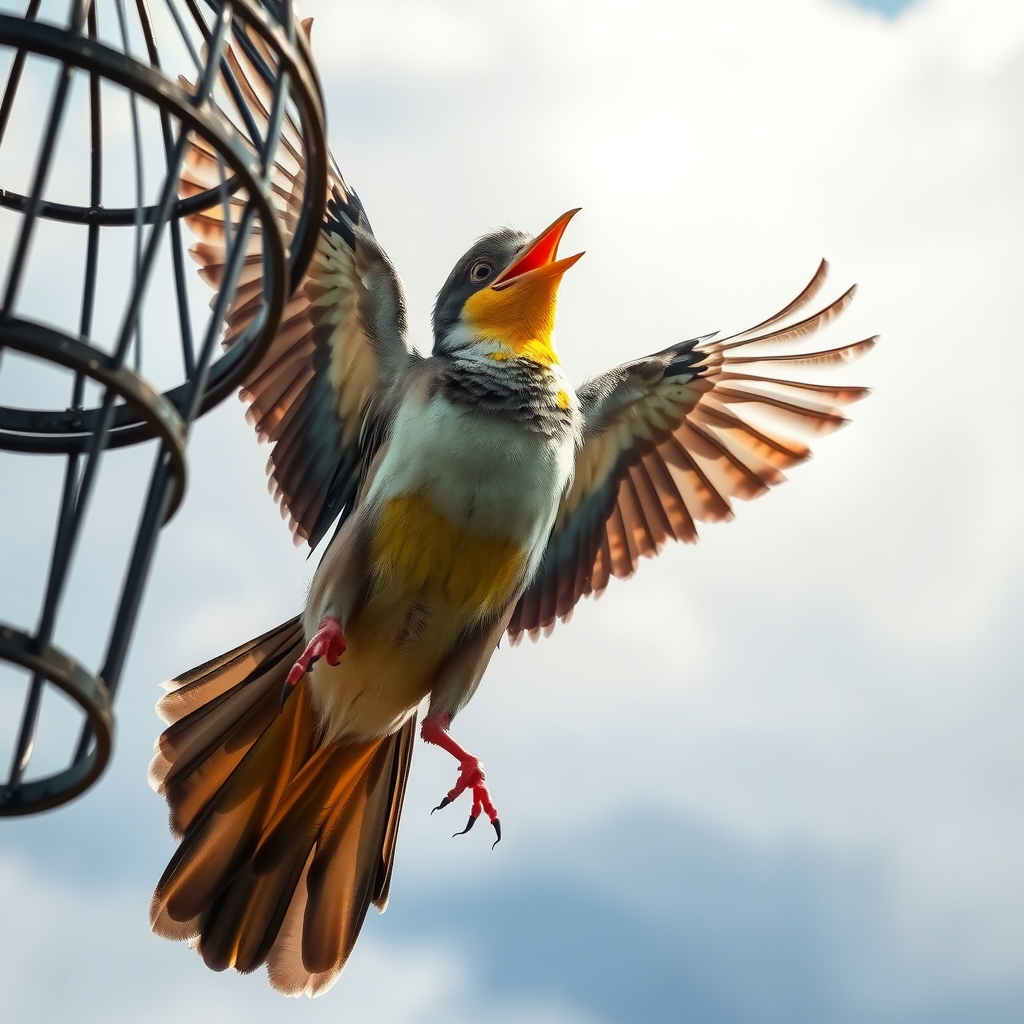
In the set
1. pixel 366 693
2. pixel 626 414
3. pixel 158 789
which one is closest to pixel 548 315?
pixel 626 414

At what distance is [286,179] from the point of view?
5.73 m

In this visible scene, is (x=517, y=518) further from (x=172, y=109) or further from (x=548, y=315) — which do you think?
(x=172, y=109)

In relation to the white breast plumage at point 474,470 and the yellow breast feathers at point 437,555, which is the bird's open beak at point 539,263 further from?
the yellow breast feathers at point 437,555

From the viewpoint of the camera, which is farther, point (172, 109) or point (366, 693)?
point (366, 693)

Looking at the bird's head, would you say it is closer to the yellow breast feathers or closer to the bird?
the bird

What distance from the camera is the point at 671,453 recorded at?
20.6 ft

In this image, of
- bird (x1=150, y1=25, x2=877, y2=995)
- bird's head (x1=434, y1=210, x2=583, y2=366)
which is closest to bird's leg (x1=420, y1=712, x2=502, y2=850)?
bird (x1=150, y1=25, x2=877, y2=995)

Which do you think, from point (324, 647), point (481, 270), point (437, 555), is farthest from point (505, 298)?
point (324, 647)

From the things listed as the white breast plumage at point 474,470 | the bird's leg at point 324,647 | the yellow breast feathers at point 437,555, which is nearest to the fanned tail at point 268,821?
the bird's leg at point 324,647

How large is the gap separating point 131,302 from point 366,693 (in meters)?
3.12

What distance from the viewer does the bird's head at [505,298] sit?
5391mm

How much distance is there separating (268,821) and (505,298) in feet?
6.56

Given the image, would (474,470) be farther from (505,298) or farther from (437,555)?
(505,298)

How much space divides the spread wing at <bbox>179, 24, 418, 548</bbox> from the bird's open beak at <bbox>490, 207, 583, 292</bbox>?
1.35 ft
